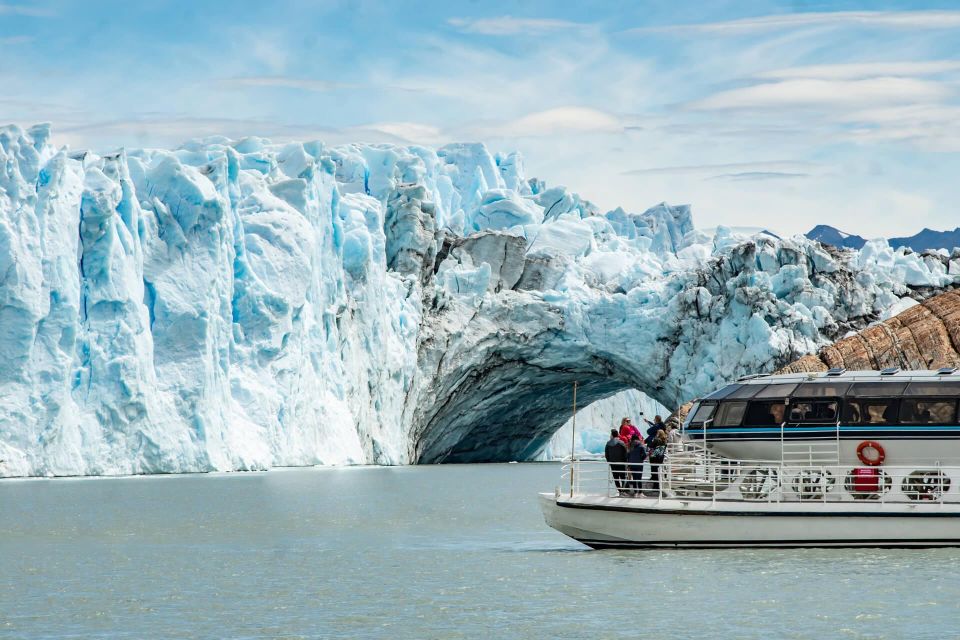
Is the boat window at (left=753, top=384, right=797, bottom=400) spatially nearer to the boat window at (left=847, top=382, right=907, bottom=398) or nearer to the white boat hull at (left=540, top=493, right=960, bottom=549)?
the boat window at (left=847, top=382, right=907, bottom=398)

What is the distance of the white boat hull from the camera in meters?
19.3

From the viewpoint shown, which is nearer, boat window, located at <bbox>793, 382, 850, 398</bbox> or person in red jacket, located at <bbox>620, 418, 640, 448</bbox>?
boat window, located at <bbox>793, 382, 850, 398</bbox>

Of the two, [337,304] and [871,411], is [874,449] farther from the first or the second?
[337,304]

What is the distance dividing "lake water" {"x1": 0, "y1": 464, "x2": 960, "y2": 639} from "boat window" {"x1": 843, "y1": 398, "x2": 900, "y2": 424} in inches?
78.4

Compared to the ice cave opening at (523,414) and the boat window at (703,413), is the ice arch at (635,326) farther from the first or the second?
the boat window at (703,413)

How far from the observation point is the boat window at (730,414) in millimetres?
20644

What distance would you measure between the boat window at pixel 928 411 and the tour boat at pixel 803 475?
0.05 ft

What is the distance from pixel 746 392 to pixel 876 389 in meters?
1.96

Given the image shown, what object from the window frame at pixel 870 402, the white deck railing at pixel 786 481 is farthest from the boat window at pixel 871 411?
the white deck railing at pixel 786 481

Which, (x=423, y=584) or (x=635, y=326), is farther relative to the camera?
(x=635, y=326)

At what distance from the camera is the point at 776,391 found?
20672 mm

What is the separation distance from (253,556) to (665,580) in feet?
25.6

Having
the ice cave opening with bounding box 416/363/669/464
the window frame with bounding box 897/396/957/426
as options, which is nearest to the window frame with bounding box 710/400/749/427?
the window frame with bounding box 897/396/957/426

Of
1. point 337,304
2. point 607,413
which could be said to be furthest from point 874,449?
point 607,413
